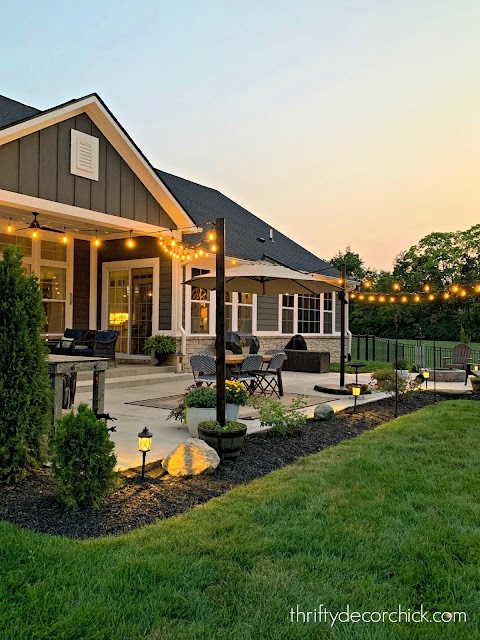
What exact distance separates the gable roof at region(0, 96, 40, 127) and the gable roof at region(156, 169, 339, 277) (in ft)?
11.5

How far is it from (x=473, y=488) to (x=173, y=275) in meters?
8.46

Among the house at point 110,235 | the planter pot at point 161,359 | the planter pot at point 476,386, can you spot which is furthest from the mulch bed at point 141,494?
the planter pot at point 161,359

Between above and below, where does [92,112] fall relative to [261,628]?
above

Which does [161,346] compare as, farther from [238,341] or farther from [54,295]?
[54,295]

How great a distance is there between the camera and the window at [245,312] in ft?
45.1

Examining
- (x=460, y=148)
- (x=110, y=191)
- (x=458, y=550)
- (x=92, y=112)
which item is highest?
(x=460, y=148)

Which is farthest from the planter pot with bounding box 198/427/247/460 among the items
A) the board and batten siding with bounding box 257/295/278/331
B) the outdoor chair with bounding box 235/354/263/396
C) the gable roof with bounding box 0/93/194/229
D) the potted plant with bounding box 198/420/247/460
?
the board and batten siding with bounding box 257/295/278/331

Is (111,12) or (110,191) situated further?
(110,191)

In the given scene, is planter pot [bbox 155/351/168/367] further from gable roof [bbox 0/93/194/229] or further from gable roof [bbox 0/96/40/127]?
gable roof [bbox 0/96/40/127]

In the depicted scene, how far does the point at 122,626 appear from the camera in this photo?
1905 millimetres

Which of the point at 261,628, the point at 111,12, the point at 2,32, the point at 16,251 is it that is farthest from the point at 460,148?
the point at 261,628

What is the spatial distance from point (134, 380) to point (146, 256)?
3342mm

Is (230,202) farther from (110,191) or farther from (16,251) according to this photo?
(16,251)

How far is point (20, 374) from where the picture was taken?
3605 mm
